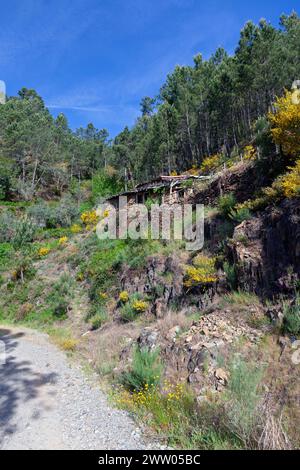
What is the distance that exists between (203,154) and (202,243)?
28.2 m

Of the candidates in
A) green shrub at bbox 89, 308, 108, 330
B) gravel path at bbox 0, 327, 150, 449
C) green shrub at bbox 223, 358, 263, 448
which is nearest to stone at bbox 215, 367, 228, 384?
green shrub at bbox 223, 358, 263, 448

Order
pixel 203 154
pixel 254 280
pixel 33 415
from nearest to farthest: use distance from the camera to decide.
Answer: pixel 33 415, pixel 254 280, pixel 203 154

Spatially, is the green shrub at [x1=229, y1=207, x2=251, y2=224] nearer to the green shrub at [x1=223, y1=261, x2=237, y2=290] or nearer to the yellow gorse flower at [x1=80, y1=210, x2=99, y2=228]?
the green shrub at [x1=223, y1=261, x2=237, y2=290]

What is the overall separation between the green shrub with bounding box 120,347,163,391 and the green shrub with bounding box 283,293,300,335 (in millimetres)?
2665

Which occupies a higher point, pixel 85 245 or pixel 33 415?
pixel 85 245

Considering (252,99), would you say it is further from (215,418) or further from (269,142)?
(215,418)

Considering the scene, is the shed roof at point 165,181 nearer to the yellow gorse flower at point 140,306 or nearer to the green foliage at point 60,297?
the green foliage at point 60,297

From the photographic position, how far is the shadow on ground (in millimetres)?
5121

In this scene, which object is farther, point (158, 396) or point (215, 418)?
point (158, 396)

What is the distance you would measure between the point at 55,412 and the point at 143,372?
173 cm

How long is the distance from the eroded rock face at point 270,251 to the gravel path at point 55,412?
4.50 metres

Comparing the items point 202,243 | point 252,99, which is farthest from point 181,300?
point 252,99

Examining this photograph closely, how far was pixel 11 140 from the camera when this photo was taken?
132 ft

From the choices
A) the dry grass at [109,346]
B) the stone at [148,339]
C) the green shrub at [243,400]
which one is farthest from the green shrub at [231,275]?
the dry grass at [109,346]
